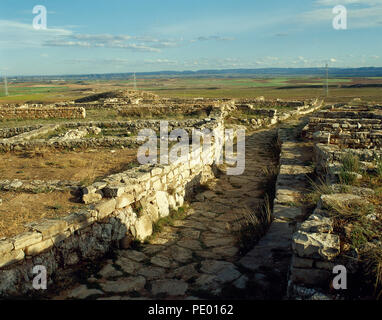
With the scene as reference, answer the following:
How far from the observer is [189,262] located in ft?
15.1

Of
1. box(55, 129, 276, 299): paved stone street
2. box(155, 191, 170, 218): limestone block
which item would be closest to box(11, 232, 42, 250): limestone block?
box(55, 129, 276, 299): paved stone street

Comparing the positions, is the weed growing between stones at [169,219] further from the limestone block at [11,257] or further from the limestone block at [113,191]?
the limestone block at [11,257]

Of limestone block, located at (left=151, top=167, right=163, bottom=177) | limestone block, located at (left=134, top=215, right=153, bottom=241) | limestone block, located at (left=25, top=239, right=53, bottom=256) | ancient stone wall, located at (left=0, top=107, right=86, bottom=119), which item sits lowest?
limestone block, located at (left=134, top=215, right=153, bottom=241)

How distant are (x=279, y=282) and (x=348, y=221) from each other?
38.4 inches

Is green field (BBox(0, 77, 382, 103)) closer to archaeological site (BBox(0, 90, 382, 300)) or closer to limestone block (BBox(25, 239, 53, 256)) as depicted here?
archaeological site (BBox(0, 90, 382, 300))

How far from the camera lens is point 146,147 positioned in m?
9.11

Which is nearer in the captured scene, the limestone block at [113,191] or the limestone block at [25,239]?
the limestone block at [25,239]

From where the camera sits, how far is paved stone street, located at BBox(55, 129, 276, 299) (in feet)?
12.3

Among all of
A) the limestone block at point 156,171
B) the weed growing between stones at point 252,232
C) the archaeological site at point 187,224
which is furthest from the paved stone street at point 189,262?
the limestone block at point 156,171

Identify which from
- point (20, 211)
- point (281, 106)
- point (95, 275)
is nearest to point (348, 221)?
point (95, 275)

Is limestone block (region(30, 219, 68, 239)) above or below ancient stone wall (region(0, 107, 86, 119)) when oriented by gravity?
below

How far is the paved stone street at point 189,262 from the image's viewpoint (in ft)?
12.3

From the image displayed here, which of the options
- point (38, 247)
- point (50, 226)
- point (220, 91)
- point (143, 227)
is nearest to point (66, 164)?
point (143, 227)
